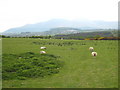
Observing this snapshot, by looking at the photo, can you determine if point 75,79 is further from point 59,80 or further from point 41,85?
point 41,85

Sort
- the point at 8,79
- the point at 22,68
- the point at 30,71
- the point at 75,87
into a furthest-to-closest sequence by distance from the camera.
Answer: the point at 22,68
the point at 30,71
the point at 8,79
the point at 75,87

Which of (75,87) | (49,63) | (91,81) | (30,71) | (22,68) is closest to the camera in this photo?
(75,87)

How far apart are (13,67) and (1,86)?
9.86 feet

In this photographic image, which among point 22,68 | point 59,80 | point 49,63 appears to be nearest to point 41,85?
point 59,80

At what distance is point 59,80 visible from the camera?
9.74m

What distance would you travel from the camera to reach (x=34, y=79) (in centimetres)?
1005

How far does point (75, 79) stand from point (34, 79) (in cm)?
209

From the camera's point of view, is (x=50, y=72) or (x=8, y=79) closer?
(x=8, y=79)

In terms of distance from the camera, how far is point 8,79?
10.1 m

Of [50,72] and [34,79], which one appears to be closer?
[34,79]

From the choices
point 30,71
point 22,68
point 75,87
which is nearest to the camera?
point 75,87

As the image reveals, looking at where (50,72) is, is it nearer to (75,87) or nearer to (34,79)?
(34,79)

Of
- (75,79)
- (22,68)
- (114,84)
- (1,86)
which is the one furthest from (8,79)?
(114,84)

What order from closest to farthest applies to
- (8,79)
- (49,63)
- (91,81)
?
(91,81)
(8,79)
(49,63)
